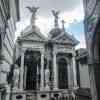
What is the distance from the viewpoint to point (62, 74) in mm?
19891

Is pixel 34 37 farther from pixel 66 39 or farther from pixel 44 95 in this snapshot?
pixel 44 95

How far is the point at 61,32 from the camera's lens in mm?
21531

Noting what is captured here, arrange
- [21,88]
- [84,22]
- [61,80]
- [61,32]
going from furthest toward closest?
[61,32]
[61,80]
[21,88]
[84,22]

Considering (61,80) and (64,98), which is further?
(61,80)

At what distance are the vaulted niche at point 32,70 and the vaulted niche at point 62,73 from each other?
10.5ft

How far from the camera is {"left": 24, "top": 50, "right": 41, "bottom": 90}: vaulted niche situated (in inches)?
706

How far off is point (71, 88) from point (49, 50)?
21.1 feet

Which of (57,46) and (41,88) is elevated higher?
(57,46)

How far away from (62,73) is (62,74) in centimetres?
15

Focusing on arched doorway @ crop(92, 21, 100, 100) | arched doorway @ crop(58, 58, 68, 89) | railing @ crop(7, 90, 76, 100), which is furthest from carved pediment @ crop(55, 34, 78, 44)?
arched doorway @ crop(92, 21, 100, 100)

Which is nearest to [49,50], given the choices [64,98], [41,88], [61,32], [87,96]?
[61,32]

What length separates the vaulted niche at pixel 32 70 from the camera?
58.8 ft

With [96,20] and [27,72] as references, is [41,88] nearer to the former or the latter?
[27,72]

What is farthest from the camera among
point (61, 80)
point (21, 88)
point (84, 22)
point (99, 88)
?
point (61, 80)
